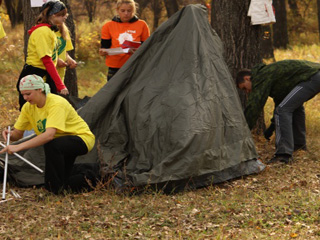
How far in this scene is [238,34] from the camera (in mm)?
7547

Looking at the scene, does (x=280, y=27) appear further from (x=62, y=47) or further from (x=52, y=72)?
(x=52, y=72)

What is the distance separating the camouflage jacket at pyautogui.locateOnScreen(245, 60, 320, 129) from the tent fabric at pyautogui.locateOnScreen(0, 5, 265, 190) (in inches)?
9.0

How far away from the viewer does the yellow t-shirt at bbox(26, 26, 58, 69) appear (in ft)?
19.3

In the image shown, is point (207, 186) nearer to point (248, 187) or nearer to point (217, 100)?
point (248, 187)

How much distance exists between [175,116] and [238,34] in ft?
8.06

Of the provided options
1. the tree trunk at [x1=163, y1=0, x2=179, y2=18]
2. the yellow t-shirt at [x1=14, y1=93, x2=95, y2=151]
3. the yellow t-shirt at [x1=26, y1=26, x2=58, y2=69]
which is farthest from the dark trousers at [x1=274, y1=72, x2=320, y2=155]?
the tree trunk at [x1=163, y1=0, x2=179, y2=18]

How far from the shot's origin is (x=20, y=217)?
4.82m

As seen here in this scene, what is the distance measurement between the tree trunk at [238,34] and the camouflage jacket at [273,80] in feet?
3.79

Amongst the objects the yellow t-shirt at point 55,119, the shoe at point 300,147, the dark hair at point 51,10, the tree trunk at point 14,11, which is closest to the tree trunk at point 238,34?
Result: the shoe at point 300,147

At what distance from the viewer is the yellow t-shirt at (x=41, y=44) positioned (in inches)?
232

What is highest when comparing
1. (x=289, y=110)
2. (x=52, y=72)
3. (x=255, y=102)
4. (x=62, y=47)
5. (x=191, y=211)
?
(x=62, y=47)

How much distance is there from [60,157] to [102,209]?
68cm

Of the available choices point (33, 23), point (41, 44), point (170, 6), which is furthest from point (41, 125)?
point (170, 6)

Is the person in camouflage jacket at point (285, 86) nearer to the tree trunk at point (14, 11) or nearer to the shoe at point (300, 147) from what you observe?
the shoe at point (300, 147)
